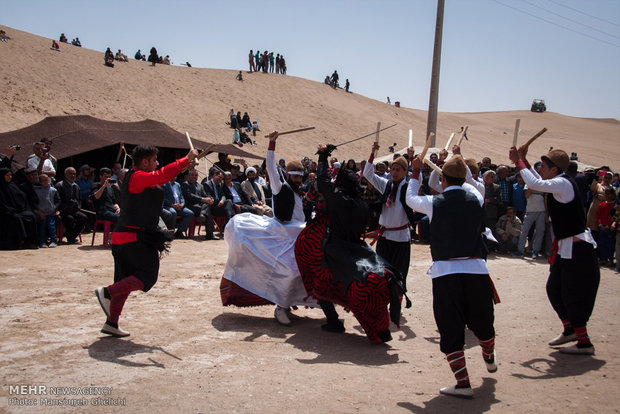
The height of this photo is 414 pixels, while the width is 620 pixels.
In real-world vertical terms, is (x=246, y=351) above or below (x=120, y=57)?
below

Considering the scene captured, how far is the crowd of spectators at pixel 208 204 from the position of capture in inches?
412

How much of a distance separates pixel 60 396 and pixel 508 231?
1097 cm

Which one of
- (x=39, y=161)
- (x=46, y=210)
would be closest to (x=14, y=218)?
(x=46, y=210)

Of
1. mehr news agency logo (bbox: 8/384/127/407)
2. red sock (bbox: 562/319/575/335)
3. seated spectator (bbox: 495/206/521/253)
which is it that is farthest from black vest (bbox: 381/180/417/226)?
seated spectator (bbox: 495/206/521/253)

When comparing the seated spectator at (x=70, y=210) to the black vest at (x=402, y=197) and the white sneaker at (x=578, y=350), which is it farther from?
the white sneaker at (x=578, y=350)

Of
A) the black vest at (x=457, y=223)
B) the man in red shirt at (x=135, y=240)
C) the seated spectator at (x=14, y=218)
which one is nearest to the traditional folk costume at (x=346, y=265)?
the black vest at (x=457, y=223)

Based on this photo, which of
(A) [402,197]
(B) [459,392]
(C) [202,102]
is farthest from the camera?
(C) [202,102]

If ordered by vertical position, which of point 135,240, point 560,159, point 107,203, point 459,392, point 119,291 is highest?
point 560,159

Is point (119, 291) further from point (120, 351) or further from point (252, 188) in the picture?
point (252, 188)

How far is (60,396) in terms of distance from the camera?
3.91 metres

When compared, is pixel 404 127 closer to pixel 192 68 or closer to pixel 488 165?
pixel 192 68

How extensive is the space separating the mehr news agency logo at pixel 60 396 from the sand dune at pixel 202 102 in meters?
27.9

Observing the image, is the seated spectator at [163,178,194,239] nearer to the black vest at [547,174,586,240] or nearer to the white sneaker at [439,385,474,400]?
the black vest at [547,174,586,240]

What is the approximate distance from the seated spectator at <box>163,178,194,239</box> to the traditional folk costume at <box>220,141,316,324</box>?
253 inches
